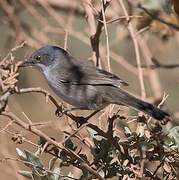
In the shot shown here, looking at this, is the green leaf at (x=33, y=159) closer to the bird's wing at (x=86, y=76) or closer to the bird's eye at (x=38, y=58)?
the bird's wing at (x=86, y=76)

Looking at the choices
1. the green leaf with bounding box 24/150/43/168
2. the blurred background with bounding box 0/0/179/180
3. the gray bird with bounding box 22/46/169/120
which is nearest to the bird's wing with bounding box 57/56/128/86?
the gray bird with bounding box 22/46/169/120

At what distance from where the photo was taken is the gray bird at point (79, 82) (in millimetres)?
3219

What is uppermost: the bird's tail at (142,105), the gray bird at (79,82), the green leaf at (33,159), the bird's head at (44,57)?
the bird's head at (44,57)

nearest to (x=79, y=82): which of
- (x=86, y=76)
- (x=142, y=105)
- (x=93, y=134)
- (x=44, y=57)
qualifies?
(x=86, y=76)

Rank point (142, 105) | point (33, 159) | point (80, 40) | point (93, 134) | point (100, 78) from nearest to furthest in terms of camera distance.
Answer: point (33, 159) < point (93, 134) < point (142, 105) < point (100, 78) < point (80, 40)

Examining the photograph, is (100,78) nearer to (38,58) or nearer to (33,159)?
(38,58)

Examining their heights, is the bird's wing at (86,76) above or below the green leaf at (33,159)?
above

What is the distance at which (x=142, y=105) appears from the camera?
2.82 meters

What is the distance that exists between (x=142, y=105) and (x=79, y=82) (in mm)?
873

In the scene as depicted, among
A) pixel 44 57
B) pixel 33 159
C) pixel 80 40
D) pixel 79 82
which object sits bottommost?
pixel 33 159

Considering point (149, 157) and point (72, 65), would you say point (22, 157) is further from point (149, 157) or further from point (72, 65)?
point (72, 65)

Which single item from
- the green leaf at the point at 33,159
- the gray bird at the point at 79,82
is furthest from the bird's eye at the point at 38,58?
the green leaf at the point at 33,159

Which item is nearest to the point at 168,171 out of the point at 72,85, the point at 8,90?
the point at 8,90

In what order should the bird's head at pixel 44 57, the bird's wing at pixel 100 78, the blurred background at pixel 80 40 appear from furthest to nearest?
the bird's head at pixel 44 57, the blurred background at pixel 80 40, the bird's wing at pixel 100 78
